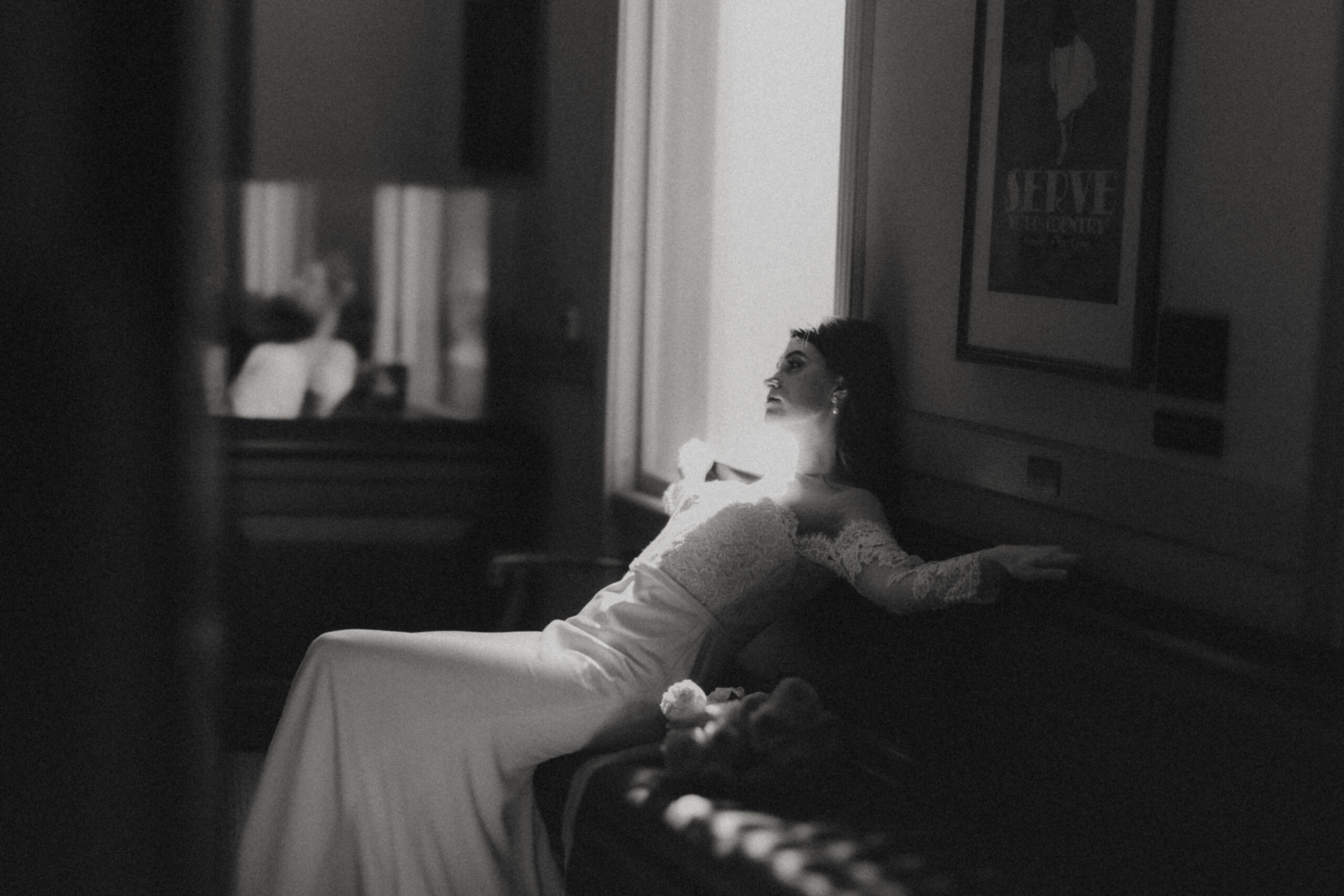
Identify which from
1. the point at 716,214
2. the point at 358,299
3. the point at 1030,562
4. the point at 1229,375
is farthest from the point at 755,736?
the point at 358,299

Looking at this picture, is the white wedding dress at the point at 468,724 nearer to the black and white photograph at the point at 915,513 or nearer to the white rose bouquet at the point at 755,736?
the black and white photograph at the point at 915,513


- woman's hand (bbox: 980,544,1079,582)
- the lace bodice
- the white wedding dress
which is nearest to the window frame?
the lace bodice

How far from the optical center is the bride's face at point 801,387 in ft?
11.3

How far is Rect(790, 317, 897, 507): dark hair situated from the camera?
3.44 metres

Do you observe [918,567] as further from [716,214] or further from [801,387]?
[716,214]

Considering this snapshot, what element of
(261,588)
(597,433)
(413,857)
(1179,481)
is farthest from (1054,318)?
(261,588)

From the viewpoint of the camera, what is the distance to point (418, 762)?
3172mm

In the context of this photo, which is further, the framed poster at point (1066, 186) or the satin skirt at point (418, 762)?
the satin skirt at point (418, 762)

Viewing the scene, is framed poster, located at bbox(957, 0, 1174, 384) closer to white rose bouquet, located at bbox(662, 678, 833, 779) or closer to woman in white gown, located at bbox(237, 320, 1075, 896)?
woman in white gown, located at bbox(237, 320, 1075, 896)

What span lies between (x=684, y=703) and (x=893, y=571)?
0.48 meters

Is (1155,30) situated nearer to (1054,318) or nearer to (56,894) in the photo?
(1054,318)

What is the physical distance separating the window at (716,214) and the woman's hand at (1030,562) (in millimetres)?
966

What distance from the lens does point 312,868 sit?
125 inches

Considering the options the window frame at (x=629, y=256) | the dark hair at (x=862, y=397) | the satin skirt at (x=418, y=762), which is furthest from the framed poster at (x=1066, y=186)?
the window frame at (x=629, y=256)
